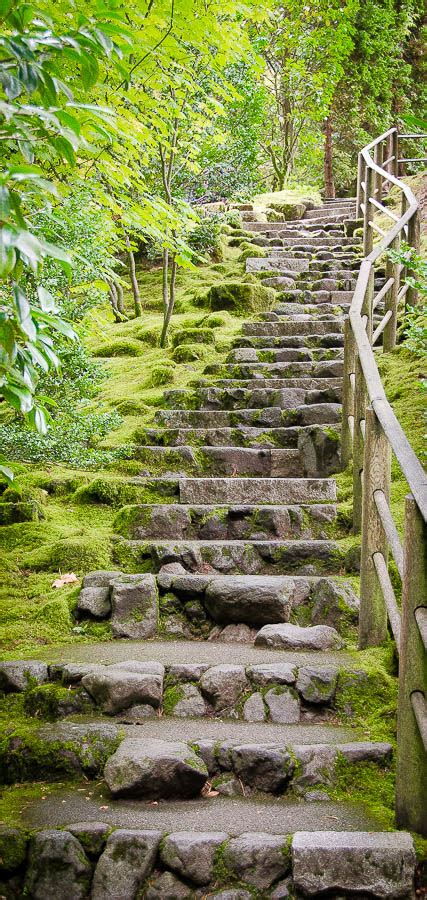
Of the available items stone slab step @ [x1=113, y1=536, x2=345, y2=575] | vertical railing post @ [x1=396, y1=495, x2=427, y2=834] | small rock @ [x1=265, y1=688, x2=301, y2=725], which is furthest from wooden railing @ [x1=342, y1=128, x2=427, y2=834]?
small rock @ [x1=265, y1=688, x2=301, y2=725]

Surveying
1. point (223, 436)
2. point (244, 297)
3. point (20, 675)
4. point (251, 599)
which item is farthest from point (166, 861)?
point (244, 297)

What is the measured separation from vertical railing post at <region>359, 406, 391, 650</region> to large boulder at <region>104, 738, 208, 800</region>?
1053mm

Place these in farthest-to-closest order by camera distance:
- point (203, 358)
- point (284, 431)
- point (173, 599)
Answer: point (203, 358)
point (284, 431)
point (173, 599)

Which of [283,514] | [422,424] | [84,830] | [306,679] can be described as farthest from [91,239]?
[84,830]

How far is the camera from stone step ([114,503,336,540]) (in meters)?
4.45

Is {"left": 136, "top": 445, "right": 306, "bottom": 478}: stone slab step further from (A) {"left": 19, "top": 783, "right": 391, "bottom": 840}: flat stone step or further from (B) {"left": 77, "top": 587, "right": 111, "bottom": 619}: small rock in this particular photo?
(A) {"left": 19, "top": 783, "right": 391, "bottom": 840}: flat stone step

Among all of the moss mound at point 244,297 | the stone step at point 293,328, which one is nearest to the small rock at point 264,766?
the stone step at point 293,328

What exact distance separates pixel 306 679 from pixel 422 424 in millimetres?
2459

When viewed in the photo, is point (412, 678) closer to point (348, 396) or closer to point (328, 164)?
point (348, 396)

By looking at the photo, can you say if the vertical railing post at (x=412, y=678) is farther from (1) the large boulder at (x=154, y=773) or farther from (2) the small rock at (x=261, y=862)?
(1) the large boulder at (x=154, y=773)

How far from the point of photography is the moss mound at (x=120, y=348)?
8.34 m

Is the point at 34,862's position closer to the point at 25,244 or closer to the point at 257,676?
the point at 257,676

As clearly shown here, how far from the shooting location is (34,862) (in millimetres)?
2295

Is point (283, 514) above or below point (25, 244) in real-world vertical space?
below
